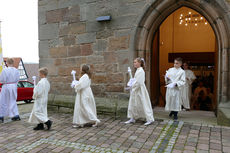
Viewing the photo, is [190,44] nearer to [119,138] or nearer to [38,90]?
[119,138]

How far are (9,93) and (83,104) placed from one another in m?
2.18

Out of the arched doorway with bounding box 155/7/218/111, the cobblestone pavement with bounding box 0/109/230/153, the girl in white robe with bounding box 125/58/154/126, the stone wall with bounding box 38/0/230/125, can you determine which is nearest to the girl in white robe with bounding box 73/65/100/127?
the cobblestone pavement with bounding box 0/109/230/153

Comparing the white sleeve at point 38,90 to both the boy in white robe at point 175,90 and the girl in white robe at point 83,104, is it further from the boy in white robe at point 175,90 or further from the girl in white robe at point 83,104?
the boy in white robe at point 175,90

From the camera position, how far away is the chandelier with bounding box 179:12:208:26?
365 inches

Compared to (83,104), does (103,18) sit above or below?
above

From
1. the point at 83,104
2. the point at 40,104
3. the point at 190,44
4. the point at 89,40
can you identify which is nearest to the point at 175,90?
the point at 83,104

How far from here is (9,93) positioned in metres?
5.38

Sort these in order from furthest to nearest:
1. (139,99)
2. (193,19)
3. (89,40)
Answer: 1. (193,19)
2. (89,40)
3. (139,99)

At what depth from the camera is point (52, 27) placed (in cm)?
659

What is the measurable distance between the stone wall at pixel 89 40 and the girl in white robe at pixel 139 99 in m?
0.91

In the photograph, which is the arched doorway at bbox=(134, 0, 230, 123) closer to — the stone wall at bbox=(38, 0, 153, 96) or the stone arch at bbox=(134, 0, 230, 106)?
the stone arch at bbox=(134, 0, 230, 106)

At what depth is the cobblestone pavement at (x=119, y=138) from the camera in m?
3.32

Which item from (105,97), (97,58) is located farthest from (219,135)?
(97,58)

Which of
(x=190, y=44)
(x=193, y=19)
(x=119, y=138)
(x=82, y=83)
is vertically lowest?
(x=119, y=138)
